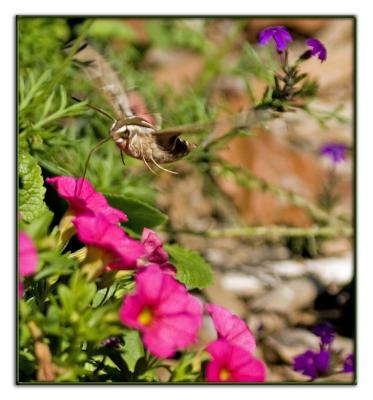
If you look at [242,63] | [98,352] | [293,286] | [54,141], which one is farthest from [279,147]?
[98,352]

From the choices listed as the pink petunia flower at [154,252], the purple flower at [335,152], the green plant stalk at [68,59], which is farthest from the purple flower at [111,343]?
the purple flower at [335,152]

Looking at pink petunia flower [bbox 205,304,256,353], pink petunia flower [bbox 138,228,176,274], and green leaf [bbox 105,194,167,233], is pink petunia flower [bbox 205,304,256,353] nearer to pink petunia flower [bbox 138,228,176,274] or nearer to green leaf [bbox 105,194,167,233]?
pink petunia flower [bbox 138,228,176,274]

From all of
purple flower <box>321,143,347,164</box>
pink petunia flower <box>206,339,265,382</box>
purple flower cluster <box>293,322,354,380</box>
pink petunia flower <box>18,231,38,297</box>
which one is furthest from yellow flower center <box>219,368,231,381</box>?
purple flower <box>321,143,347,164</box>

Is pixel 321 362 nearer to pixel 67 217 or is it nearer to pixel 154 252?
pixel 154 252

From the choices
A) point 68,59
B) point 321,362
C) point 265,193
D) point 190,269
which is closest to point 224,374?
point 190,269

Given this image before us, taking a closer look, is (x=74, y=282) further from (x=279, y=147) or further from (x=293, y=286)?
(x=279, y=147)

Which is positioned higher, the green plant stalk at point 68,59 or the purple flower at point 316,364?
the green plant stalk at point 68,59

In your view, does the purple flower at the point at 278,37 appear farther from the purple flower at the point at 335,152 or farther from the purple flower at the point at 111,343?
the purple flower at the point at 335,152
